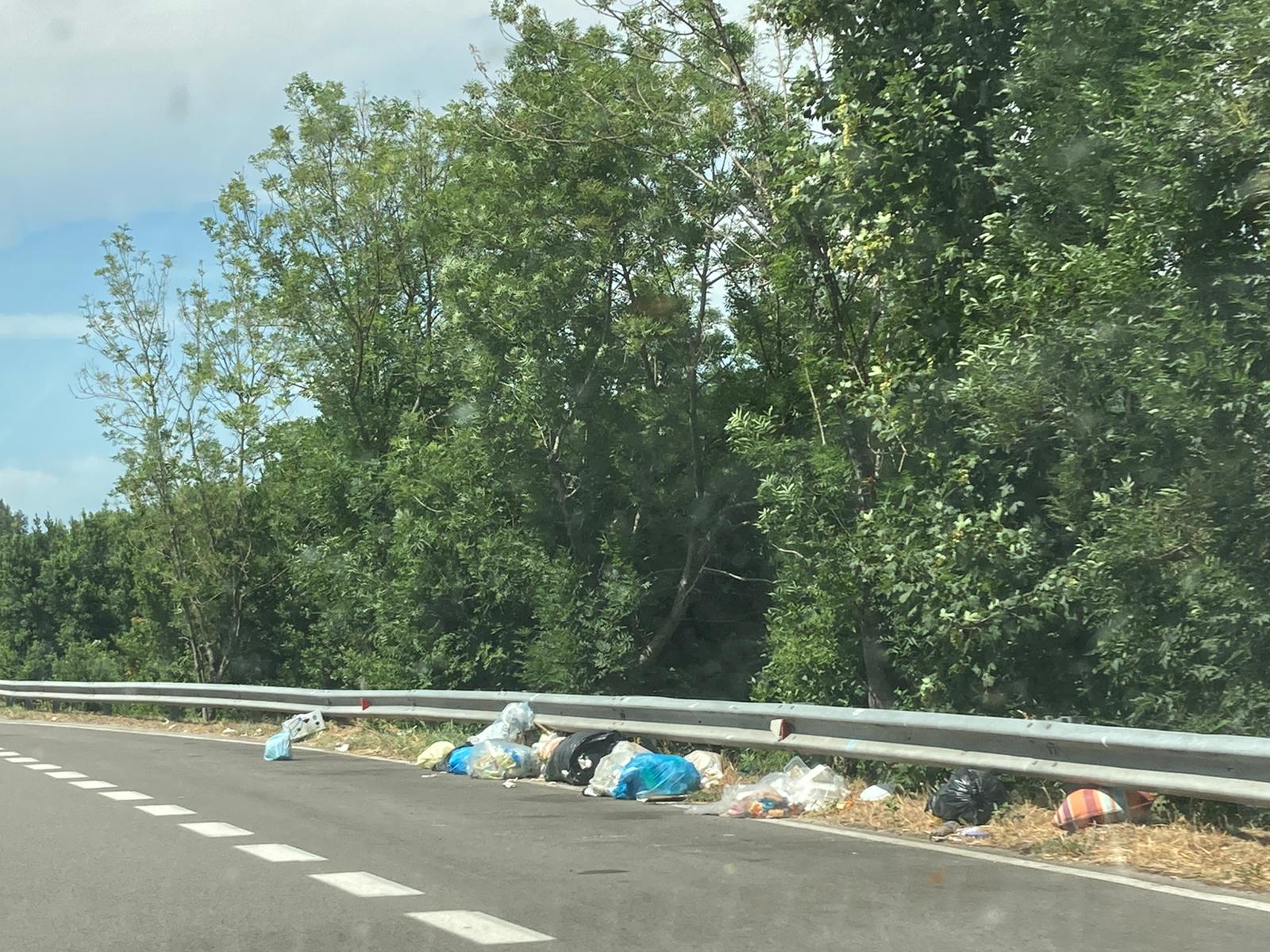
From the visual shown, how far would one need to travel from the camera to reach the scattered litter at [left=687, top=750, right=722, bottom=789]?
13.1 m

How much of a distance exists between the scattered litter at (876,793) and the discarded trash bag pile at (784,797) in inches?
7.4

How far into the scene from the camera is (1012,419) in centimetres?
1273

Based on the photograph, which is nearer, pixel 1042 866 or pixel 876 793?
pixel 1042 866

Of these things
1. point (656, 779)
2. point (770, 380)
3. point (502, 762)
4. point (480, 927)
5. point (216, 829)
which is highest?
point (770, 380)

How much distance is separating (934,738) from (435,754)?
6878mm

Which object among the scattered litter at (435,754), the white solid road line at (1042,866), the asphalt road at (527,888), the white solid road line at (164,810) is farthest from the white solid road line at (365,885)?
the scattered litter at (435,754)

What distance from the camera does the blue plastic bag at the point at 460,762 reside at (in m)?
15.2

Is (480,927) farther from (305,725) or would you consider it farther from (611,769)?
(305,725)

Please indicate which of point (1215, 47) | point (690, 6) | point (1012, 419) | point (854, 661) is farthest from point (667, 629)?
point (1215, 47)

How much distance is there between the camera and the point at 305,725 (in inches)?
826

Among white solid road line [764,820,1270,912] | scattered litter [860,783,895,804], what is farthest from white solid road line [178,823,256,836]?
scattered litter [860,783,895,804]

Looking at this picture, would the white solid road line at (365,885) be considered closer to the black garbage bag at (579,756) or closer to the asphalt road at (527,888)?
the asphalt road at (527,888)

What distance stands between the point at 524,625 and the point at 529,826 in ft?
60.2

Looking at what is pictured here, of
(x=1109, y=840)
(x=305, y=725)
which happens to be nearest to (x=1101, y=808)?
(x=1109, y=840)
